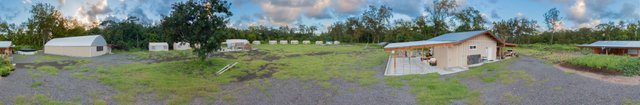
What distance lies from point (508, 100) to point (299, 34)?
2779 inches

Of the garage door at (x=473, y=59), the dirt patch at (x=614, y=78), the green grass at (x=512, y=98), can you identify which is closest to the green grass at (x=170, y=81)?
the green grass at (x=512, y=98)

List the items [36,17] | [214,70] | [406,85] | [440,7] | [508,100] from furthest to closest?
[440,7] → [36,17] → [214,70] → [406,85] → [508,100]

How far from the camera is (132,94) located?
1106cm

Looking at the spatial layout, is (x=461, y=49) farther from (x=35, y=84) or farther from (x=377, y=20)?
(x=377, y=20)

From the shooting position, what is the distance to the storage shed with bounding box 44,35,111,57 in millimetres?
29125

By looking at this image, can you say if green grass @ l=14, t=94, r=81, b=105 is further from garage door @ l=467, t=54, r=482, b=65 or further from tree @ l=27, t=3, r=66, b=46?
tree @ l=27, t=3, r=66, b=46

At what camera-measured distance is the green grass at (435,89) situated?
31.6 ft

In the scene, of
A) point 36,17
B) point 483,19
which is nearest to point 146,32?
point 36,17

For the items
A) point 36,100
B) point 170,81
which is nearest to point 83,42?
point 170,81

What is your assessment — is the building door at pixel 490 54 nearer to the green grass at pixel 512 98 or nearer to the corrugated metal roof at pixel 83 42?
the green grass at pixel 512 98

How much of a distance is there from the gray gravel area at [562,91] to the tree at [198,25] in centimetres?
1678

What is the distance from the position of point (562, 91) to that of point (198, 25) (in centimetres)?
2041

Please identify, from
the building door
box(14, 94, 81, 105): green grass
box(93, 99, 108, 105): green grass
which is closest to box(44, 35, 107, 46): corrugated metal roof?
box(14, 94, 81, 105): green grass

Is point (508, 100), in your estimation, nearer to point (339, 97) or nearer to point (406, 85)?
point (406, 85)
